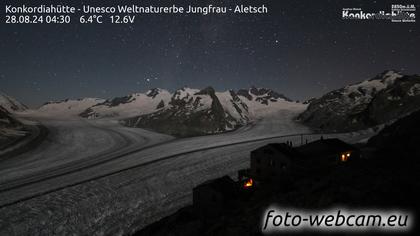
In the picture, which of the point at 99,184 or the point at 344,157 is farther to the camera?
the point at 99,184

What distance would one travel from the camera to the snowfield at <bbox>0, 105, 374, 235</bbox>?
29016 millimetres

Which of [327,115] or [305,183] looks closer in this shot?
[305,183]

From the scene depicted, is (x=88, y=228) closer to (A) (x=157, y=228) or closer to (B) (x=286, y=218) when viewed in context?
(A) (x=157, y=228)

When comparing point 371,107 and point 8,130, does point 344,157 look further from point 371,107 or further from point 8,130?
point 8,130

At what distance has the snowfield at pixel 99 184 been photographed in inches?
1142

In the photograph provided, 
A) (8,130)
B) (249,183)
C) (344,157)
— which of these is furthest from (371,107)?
(8,130)

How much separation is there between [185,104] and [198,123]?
74.6 feet

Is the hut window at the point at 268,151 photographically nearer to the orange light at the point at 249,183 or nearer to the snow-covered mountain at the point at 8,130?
the orange light at the point at 249,183

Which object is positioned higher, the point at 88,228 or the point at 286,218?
the point at 286,218

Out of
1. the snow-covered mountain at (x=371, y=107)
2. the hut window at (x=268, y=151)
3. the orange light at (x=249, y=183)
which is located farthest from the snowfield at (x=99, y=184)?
the snow-covered mountain at (x=371, y=107)

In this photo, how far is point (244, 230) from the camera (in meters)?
17.2

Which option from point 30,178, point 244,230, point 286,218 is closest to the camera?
point 286,218

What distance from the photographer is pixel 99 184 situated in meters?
39.8

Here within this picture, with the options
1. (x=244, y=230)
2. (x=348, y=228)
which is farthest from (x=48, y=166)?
(x=348, y=228)
